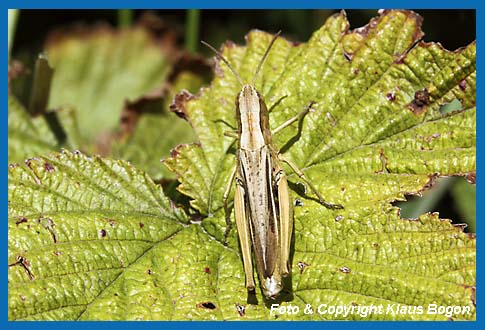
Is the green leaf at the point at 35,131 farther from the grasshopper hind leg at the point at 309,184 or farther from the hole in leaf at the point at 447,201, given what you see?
the hole in leaf at the point at 447,201

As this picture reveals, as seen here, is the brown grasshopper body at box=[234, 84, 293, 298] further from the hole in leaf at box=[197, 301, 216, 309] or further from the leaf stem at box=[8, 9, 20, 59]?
the leaf stem at box=[8, 9, 20, 59]

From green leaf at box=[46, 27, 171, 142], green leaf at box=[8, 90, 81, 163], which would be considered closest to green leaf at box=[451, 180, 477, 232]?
green leaf at box=[46, 27, 171, 142]

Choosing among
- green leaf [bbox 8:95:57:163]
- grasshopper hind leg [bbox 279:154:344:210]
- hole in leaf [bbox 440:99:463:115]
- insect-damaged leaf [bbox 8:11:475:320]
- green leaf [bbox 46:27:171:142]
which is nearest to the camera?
insect-damaged leaf [bbox 8:11:475:320]

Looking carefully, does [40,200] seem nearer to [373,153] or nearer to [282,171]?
[282,171]

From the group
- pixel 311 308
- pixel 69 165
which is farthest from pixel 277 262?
pixel 69 165

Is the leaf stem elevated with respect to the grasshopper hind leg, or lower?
elevated

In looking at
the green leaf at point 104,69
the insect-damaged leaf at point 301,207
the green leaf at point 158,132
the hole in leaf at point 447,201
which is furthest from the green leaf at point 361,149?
the green leaf at point 104,69
